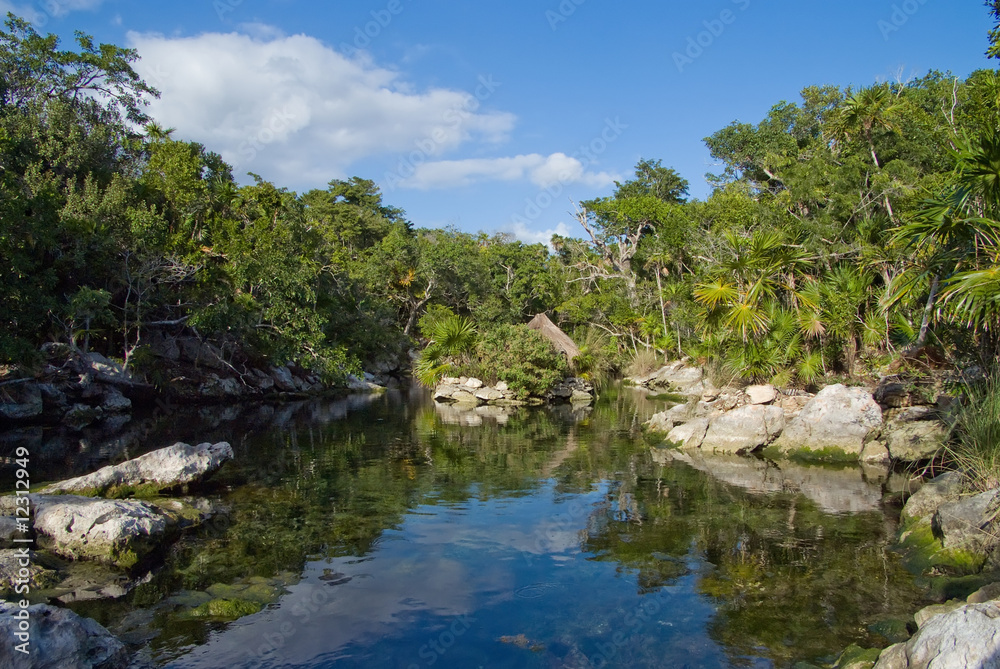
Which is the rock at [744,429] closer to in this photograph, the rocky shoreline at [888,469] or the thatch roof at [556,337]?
the rocky shoreline at [888,469]

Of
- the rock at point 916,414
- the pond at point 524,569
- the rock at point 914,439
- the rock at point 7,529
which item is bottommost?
the pond at point 524,569

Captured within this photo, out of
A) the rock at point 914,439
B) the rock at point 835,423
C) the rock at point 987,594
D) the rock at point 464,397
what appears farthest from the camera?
the rock at point 464,397

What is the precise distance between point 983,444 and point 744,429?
25.4ft

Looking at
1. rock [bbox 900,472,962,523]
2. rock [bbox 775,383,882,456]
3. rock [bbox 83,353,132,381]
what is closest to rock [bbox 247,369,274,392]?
rock [bbox 83,353,132,381]

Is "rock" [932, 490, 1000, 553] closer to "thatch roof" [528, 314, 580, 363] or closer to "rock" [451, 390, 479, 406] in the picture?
"rock" [451, 390, 479, 406]

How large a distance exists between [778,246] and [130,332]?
23.3 m

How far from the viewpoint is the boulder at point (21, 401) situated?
1900 centimetres

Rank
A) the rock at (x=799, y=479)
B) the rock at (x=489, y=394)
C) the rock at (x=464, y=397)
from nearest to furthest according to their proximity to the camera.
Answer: the rock at (x=799, y=479), the rock at (x=489, y=394), the rock at (x=464, y=397)

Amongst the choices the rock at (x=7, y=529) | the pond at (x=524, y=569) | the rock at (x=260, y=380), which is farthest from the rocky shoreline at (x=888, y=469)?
the rock at (x=260, y=380)

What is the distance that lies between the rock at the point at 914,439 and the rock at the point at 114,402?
23.3 m

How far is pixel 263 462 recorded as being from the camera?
1553 centimetres

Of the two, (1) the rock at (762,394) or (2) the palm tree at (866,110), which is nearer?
(1) the rock at (762,394)

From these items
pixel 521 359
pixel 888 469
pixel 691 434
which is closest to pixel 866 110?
pixel 691 434

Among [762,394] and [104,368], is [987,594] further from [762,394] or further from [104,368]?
[104,368]
